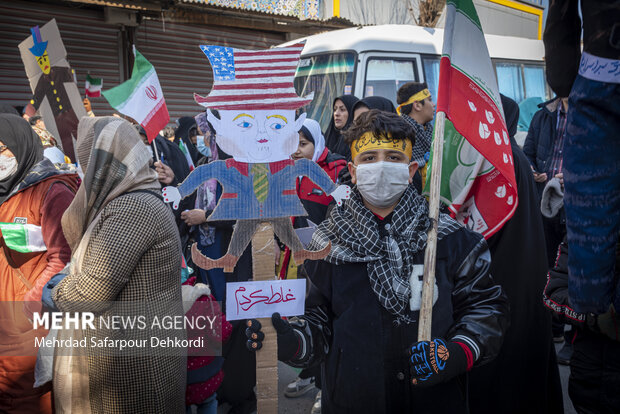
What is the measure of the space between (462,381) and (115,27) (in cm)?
1051

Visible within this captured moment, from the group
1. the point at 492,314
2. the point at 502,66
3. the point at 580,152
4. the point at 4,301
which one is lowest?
the point at 4,301

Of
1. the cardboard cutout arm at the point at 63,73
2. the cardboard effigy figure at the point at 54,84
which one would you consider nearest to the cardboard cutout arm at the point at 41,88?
the cardboard effigy figure at the point at 54,84

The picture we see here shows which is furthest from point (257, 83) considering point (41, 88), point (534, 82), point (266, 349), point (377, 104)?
point (534, 82)

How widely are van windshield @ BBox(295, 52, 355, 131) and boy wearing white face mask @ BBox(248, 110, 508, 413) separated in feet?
16.3

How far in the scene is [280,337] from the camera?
1.92m

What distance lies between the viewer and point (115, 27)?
1048 cm

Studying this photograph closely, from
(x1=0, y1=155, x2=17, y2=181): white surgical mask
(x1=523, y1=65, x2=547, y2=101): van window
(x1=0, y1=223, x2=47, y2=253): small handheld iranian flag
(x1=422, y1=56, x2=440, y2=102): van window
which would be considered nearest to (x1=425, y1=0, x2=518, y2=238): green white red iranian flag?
(x1=0, y1=223, x2=47, y2=253): small handheld iranian flag

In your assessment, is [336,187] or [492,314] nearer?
[492,314]

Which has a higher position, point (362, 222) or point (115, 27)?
point (115, 27)

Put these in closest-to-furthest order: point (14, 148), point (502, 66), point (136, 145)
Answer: point (136, 145) → point (14, 148) → point (502, 66)

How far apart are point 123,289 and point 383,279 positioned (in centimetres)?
111

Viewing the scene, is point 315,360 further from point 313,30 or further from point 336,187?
point 313,30

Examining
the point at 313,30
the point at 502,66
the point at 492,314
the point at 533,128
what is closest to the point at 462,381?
the point at 492,314

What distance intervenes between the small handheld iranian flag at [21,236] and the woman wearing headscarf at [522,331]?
94.2 inches
